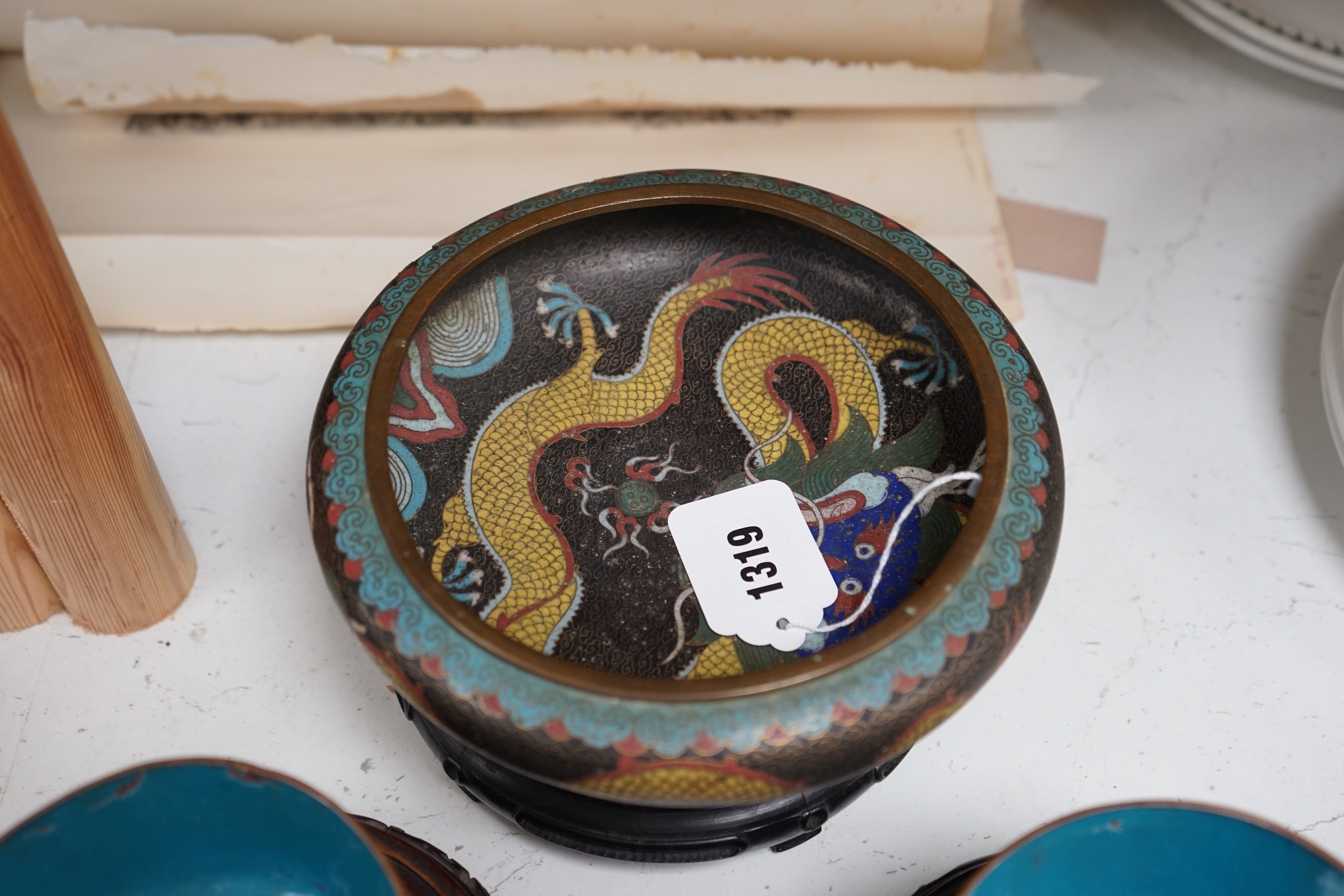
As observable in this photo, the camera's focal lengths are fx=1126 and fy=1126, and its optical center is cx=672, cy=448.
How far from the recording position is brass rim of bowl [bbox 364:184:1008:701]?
0.81 meters

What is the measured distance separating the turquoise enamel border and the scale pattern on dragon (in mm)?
87

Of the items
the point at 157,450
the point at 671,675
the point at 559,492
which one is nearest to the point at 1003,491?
the point at 671,675

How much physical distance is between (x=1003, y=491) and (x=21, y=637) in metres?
1.04

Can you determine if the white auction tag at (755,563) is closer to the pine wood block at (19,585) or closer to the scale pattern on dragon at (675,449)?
the scale pattern on dragon at (675,449)

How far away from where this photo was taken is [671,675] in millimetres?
1003

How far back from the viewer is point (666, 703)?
2.65 ft

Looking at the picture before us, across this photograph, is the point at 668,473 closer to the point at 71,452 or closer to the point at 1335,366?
the point at 71,452

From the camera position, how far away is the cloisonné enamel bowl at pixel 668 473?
0.82 meters

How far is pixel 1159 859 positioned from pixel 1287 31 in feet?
4.16

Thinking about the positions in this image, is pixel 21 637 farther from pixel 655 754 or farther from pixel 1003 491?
pixel 1003 491

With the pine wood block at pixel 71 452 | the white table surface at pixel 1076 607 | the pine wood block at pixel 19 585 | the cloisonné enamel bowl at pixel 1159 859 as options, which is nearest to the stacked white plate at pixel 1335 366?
the white table surface at pixel 1076 607

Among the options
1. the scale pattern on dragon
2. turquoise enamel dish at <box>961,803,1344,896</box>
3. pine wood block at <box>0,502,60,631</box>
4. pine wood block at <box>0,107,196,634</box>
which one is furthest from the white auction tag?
pine wood block at <box>0,502,60,631</box>

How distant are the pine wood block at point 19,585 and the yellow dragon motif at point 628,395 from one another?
43 cm

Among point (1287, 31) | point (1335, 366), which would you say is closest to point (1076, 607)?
point (1335, 366)
